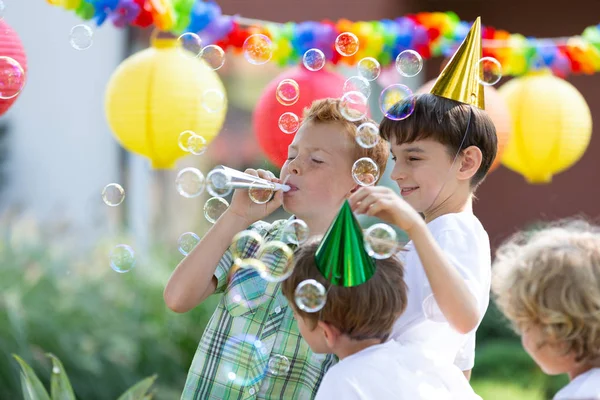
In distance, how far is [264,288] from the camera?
2143 mm

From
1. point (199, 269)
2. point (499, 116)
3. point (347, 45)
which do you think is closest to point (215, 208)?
point (199, 269)

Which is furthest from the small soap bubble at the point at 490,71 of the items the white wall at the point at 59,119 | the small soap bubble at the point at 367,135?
the white wall at the point at 59,119

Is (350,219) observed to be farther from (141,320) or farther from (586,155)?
(586,155)

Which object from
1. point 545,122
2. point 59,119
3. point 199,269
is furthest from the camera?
A: point 59,119

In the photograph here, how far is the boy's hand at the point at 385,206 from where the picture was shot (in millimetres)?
1742

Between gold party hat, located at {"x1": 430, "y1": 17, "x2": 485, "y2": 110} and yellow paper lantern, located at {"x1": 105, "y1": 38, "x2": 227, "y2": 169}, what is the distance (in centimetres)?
151

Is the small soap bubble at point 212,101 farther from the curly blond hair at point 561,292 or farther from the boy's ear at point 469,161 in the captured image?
the curly blond hair at point 561,292

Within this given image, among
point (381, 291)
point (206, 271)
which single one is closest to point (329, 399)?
point (381, 291)

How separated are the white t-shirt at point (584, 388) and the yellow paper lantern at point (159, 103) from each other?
83.6 inches

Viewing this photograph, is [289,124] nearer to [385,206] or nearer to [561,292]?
[385,206]

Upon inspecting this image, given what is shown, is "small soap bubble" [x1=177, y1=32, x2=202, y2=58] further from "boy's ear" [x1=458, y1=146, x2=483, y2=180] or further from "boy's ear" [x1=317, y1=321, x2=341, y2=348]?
"boy's ear" [x1=317, y1=321, x2=341, y2=348]

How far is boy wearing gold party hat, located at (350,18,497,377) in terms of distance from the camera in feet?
5.81

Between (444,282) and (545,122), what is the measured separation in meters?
3.04

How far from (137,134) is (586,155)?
5.07 metres
